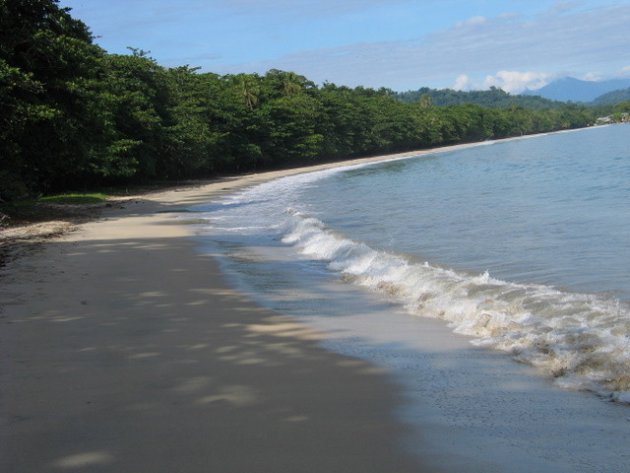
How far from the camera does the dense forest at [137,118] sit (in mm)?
18469

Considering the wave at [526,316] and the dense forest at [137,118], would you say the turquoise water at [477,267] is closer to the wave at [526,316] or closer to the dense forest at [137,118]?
the wave at [526,316]

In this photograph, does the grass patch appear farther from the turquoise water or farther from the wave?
the wave

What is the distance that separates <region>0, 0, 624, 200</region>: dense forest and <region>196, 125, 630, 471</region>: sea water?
5654 mm

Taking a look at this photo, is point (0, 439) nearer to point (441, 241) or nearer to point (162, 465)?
point (162, 465)

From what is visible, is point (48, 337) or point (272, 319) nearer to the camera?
point (48, 337)

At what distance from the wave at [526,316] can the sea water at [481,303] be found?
0.02 metres

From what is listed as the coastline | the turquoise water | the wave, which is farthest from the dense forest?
the wave

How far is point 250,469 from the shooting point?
377cm

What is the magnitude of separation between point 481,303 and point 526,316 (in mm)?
781

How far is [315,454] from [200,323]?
148 inches

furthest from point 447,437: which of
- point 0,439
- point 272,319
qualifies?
point 272,319

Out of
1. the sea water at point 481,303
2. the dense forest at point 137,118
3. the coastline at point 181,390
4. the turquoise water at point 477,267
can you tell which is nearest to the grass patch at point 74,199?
the dense forest at point 137,118

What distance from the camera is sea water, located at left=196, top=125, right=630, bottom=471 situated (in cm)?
465

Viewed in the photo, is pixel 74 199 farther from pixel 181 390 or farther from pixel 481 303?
pixel 181 390
